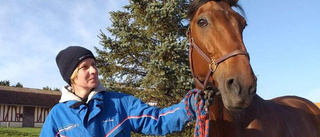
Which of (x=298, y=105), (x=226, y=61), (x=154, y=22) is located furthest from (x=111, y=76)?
(x=226, y=61)

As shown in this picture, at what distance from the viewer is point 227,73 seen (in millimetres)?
2307

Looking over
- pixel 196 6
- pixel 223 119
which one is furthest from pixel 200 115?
pixel 196 6

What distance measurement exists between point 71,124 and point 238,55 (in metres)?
1.26

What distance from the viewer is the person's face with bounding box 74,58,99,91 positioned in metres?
2.41

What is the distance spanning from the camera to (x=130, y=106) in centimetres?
246

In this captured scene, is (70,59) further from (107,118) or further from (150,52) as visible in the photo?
(150,52)

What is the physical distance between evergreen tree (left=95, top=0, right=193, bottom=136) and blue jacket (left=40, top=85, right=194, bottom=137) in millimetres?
4974

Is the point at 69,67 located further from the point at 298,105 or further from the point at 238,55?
the point at 298,105

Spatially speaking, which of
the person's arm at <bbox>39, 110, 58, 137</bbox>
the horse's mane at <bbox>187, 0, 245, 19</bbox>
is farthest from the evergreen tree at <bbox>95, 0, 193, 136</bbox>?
the person's arm at <bbox>39, 110, 58, 137</bbox>

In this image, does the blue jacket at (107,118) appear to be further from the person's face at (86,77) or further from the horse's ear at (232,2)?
the horse's ear at (232,2)

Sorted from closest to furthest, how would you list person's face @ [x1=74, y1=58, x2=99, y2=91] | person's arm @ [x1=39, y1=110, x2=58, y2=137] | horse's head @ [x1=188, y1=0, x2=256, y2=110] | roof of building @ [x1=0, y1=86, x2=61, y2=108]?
horse's head @ [x1=188, y1=0, x2=256, y2=110]
person's arm @ [x1=39, y1=110, x2=58, y2=137]
person's face @ [x1=74, y1=58, x2=99, y2=91]
roof of building @ [x1=0, y1=86, x2=61, y2=108]

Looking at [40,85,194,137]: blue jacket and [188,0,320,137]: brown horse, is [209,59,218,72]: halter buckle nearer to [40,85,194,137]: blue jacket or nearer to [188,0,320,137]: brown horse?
[188,0,320,137]: brown horse

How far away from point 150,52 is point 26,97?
34.6 metres

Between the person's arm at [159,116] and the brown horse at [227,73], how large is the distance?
275 mm
